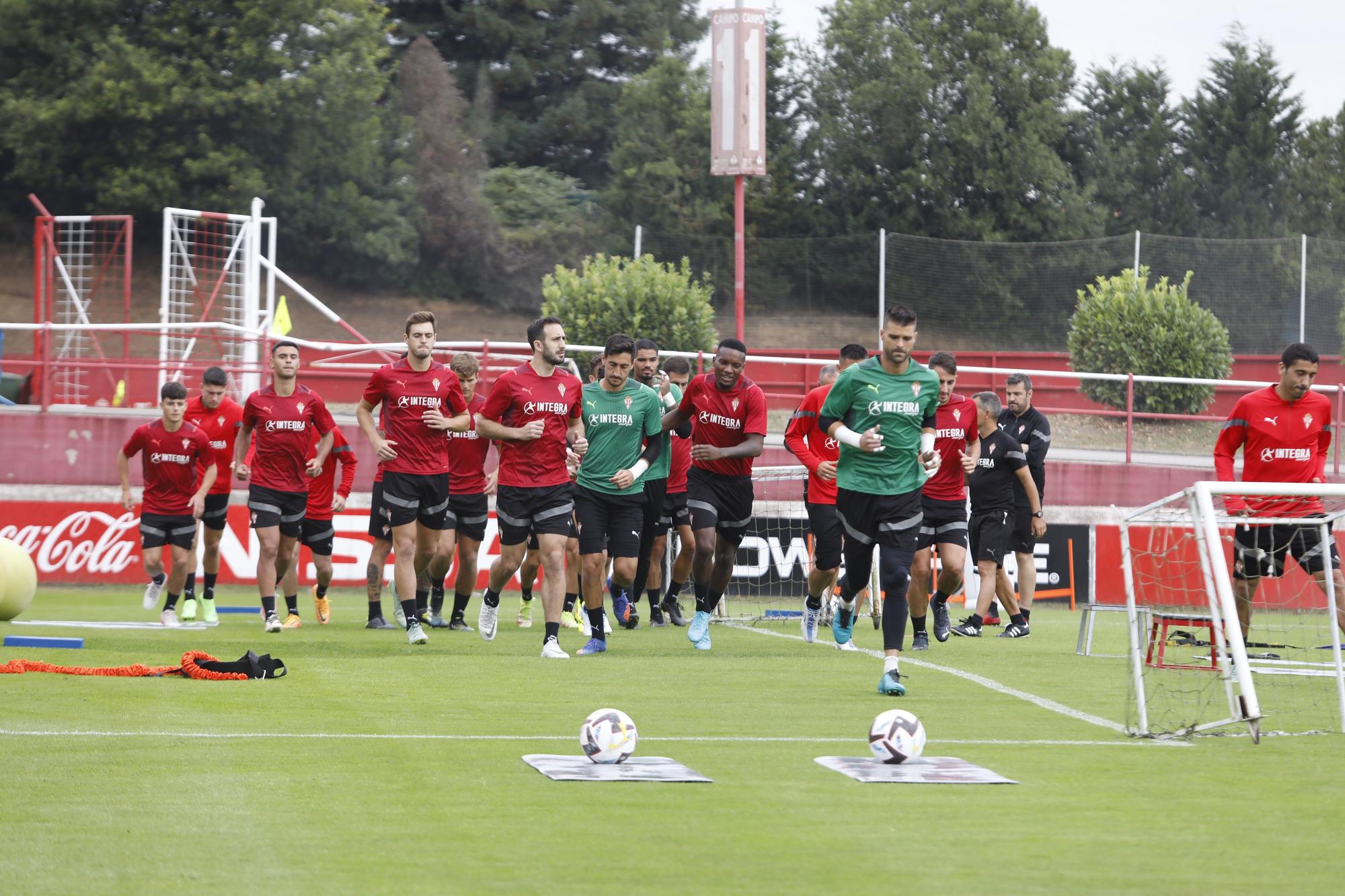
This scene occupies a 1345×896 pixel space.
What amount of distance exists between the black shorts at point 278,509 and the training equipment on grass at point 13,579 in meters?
2.15

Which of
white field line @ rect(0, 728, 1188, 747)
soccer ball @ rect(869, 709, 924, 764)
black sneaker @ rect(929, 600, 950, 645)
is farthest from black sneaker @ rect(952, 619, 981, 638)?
soccer ball @ rect(869, 709, 924, 764)

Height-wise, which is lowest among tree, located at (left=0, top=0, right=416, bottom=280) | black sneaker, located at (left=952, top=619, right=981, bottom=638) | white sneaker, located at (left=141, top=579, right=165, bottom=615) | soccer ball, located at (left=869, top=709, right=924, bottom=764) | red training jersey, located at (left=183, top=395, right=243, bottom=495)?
black sneaker, located at (left=952, top=619, right=981, bottom=638)

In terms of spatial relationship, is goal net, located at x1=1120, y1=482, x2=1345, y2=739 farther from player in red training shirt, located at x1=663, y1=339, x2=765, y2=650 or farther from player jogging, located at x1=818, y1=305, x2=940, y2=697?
player in red training shirt, located at x1=663, y1=339, x2=765, y2=650

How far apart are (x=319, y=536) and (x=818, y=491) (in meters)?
4.91

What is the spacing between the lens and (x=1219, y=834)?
18.2 feet

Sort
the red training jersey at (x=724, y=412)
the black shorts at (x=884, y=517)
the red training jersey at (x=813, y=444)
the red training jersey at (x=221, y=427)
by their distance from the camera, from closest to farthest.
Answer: the black shorts at (x=884, y=517), the red training jersey at (x=813, y=444), the red training jersey at (x=724, y=412), the red training jersey at (x=221, y=427)

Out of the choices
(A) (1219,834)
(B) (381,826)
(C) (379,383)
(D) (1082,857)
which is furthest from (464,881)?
(C) (379,383)

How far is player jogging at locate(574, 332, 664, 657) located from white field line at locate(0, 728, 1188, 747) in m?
4.00

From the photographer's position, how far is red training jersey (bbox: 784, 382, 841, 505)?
1216 centimetres

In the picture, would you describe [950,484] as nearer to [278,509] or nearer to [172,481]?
[278,509]

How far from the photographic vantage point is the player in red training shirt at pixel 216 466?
49.0 feet

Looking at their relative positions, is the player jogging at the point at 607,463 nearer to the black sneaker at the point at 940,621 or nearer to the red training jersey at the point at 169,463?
the black sneaker at the point at 940,621

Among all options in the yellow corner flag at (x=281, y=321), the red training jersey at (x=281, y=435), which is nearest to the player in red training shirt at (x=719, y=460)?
the red training jersey at (x=281, y=435)

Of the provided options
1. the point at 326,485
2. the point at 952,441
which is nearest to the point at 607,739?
the point at 952,441
